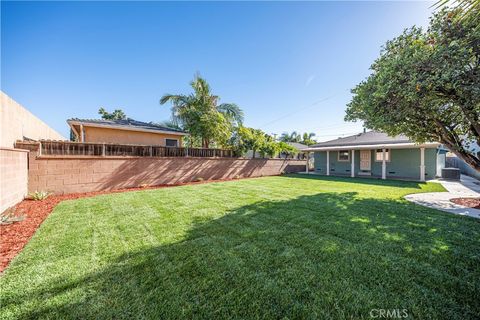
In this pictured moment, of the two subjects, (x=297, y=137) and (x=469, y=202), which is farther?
(x=297, y=137)

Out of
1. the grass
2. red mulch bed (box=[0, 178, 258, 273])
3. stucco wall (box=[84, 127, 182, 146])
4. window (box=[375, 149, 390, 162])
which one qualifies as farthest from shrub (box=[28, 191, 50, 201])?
window (box=[375, 149, 390, 162])

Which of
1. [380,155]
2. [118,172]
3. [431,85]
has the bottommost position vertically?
[118,172]

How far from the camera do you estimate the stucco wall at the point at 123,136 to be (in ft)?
35.2

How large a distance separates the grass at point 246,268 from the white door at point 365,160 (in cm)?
1199

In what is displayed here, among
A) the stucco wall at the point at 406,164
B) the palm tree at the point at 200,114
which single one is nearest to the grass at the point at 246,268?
the palm tree at the point at 200,114

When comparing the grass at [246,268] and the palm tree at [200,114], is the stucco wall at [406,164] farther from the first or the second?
the palm tree at [200,114]

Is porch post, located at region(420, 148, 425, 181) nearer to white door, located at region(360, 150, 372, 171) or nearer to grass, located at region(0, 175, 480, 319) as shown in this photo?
white door, located at region(360, 150, 372, 171)

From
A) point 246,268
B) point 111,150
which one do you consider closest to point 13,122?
point 111,150

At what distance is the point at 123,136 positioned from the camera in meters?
11.6

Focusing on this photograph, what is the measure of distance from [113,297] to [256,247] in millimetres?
2031

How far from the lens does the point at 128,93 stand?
594 inches

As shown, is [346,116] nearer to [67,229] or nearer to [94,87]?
[67,229]

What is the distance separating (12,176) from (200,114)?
9307 mm

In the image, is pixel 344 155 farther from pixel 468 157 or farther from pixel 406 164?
pixel 468 157
